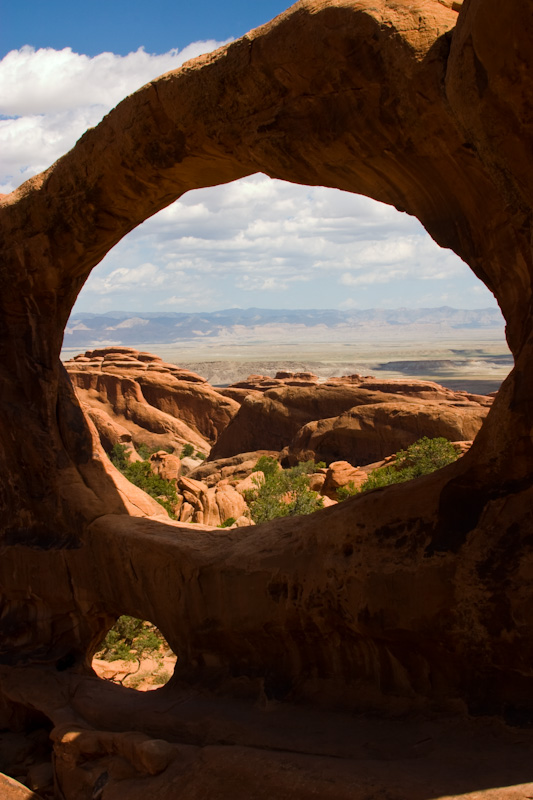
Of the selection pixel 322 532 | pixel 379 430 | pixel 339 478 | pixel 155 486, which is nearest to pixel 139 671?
pixel 322 532

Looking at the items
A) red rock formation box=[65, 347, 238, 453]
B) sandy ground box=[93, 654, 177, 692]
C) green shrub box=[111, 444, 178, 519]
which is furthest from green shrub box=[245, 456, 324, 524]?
red rock formation box=[65, 347, 238, 453]

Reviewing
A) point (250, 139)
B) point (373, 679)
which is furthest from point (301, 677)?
point (250, 139)

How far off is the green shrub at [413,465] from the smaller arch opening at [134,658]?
745cm

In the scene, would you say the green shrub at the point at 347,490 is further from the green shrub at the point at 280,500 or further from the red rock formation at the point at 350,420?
the red rock formation at the point at 350,420

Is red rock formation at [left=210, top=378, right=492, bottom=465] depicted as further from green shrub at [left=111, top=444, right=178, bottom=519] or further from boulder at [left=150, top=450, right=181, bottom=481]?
green shrub at [left=111, top=444, right=178, bottom=519]

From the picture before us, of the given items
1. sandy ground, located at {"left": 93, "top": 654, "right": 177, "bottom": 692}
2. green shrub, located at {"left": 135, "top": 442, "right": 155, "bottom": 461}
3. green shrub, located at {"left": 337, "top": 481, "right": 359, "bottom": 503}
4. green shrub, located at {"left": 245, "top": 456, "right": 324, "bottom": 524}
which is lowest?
green shrub, located at {"left": 135, "top": 442, "right": 155, "bottom": 461}

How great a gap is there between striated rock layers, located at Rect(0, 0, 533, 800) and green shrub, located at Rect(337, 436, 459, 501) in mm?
10897

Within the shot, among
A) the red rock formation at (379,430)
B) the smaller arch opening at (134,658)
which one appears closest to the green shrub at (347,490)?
the red rock formation at (379,430)

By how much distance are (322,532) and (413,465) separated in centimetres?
1366

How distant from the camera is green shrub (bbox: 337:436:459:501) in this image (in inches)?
717

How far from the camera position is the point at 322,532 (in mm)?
6238

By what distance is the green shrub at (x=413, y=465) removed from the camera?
Result: 1822 centimetres

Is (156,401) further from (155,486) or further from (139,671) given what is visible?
(139,671)

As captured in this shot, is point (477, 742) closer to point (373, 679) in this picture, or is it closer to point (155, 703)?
point (373, 679)
